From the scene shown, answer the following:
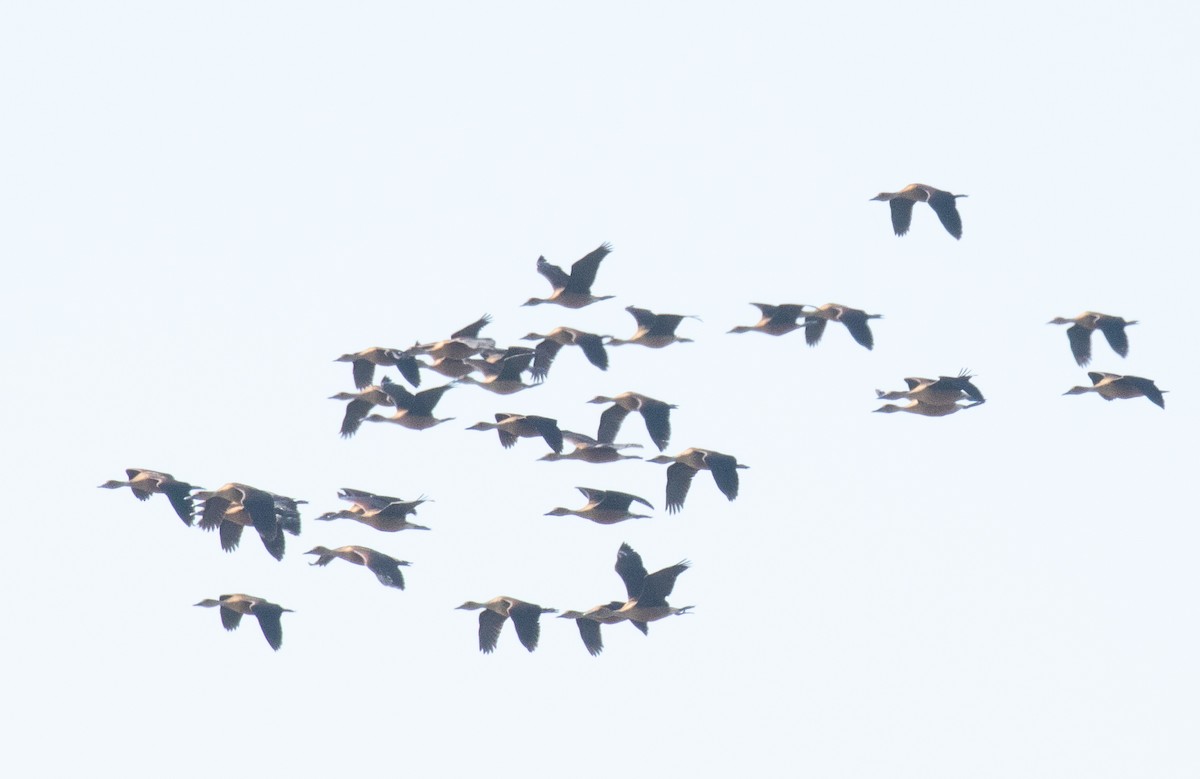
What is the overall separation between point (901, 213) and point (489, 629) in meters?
7.63

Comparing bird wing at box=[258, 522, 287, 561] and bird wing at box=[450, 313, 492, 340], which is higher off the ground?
bird wing at box=[450, 313, 492, 340]

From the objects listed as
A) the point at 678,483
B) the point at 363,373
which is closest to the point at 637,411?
the point at 678,483

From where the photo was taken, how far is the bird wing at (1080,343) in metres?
28.6

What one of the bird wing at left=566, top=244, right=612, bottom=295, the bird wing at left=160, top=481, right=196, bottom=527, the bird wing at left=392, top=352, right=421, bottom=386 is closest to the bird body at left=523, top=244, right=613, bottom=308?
the bird wing at left=566, top=244, right=612, bottom=295

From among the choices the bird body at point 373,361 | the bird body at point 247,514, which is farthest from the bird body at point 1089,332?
the bird body at point 247,514

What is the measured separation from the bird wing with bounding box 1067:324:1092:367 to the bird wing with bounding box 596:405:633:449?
589 cm

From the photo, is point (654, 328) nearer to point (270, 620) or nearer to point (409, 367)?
point (409, 367)

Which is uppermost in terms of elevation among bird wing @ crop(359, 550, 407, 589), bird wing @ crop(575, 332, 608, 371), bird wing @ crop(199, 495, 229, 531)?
bird wing @ crop(575, 332, 608, 371)

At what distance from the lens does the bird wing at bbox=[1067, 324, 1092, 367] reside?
28.6 meters

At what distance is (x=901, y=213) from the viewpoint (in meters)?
28.4

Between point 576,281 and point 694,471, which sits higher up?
point 576,281

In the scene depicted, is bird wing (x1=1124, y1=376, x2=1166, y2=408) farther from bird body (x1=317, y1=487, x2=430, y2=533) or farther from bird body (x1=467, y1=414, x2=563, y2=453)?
bird body (x1=317, y1=487, x2=430, y2=533)

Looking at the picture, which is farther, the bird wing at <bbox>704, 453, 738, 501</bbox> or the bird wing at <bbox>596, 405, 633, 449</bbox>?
the bird wing at <bbox>596, 405, 633, 449</bbox>

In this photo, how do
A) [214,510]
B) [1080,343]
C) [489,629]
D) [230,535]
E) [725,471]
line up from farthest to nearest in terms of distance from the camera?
1. [1080,343]
2. [230,535]
3. [214,510]
4. [489,629]
5. [725,471]
